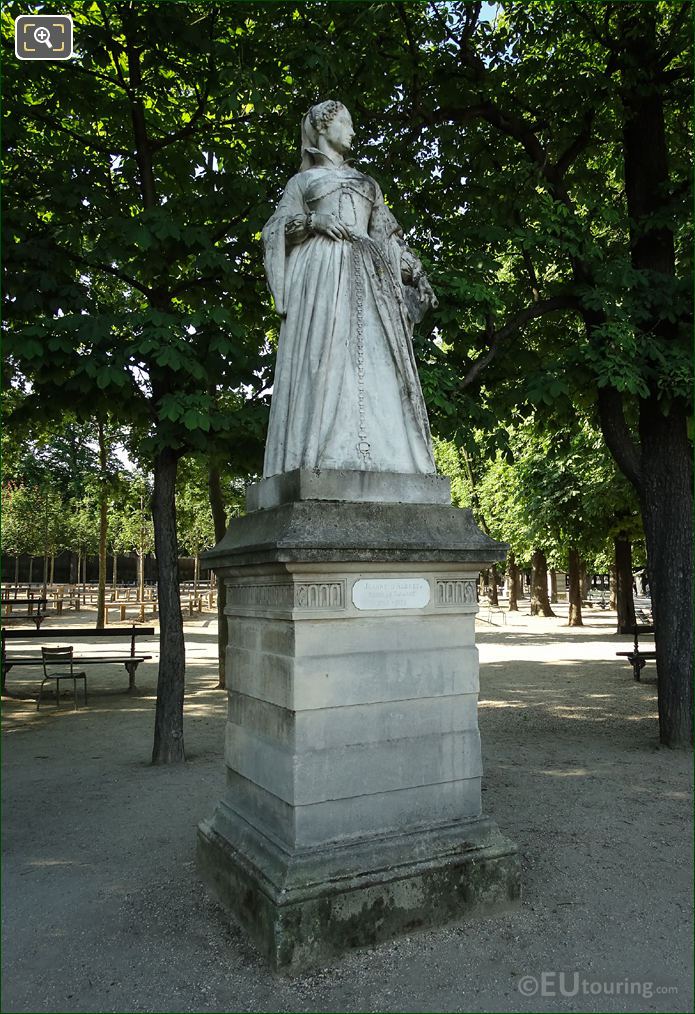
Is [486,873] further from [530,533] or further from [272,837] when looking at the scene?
[530,533]

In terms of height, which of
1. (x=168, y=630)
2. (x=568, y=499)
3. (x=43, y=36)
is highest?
(x=43, y=36)

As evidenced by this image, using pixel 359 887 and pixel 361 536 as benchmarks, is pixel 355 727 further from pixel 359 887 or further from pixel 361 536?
pixel 361 536

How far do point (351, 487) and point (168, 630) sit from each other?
5.12 m

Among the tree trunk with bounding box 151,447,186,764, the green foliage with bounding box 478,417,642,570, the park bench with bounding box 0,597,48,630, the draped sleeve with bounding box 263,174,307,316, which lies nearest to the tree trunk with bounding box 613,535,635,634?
the green foliage with bounding box 478,417,642,570

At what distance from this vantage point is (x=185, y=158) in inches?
371

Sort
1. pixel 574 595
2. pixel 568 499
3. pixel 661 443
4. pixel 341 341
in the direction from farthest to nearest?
1. pixel 574 595
2. pixel 568 499
3. pixel 661 443
4. pixel 341 341

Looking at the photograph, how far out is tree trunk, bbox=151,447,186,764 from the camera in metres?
8.95

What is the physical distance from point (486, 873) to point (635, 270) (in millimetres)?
7291

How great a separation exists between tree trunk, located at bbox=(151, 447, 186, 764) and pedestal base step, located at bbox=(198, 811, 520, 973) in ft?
13.7

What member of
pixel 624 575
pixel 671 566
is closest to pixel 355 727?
pixel 671 566

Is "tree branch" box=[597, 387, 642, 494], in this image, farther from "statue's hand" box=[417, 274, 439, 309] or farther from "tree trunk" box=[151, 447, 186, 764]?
"tree trunk" box=[151, 447, 186, 764]

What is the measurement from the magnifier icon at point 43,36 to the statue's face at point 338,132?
14.8 feet

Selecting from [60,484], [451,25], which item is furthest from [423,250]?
[60,484]

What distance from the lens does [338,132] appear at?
542 centimetres
